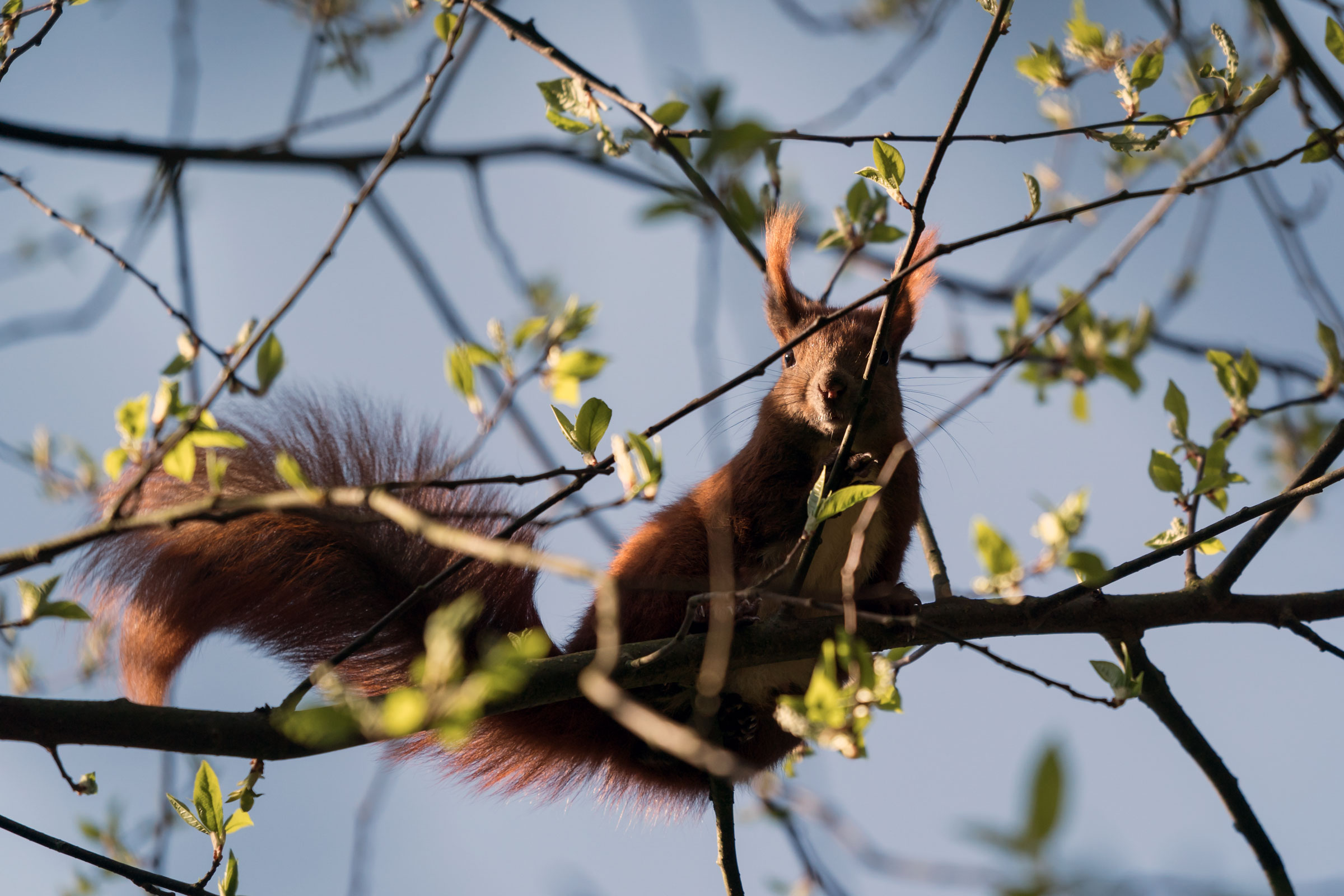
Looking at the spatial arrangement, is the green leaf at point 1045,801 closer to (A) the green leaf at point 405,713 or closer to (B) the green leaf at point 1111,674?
(A) the green leaf at point 405,713

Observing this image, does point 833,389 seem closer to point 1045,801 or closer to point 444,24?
point 444,24

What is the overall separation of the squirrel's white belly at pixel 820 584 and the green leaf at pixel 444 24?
1.49 m

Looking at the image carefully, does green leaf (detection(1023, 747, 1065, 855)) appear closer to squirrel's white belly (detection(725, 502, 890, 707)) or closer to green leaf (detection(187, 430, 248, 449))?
green leaf (detection(187, 430, 248, 449))

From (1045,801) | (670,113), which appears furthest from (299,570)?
(1045,801)

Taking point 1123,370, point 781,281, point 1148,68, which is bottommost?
point 1123,370

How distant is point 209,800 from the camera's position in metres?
1.77

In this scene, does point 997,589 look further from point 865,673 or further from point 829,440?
point 829,440

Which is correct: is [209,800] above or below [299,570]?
below

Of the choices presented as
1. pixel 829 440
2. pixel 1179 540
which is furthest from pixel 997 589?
pixel 829 440

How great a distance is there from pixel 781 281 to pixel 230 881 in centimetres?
228

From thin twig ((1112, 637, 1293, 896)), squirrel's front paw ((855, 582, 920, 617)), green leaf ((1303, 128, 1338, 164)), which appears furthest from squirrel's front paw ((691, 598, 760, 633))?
green leaf ((1303, 128, 1338, 164))

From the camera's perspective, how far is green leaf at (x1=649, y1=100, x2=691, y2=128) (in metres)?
1.54

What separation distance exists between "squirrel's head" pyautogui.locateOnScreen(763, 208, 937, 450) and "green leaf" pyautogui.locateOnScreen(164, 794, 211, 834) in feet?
5.91

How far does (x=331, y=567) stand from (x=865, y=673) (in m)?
1.63
